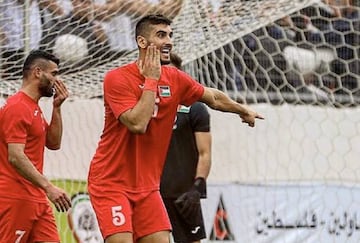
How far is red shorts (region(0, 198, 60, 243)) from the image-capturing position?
5598 mm

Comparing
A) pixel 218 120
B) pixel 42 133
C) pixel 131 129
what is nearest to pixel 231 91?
pixel 218 120

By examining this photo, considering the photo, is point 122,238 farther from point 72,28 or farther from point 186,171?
point 72,28

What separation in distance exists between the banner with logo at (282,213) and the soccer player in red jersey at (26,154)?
199 centimetres

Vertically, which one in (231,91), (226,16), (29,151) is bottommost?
(29,151)

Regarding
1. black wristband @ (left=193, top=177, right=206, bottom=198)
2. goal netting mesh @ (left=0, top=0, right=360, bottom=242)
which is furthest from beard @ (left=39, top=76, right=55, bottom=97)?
goal netting mesh @ (left=0, top=0, right=360, bottom=242)

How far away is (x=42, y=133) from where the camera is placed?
5.72 metres

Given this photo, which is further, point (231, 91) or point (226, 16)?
point (231, 91)

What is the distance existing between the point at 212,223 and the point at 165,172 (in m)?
0.95

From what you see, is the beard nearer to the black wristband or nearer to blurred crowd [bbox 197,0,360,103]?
the black wristband

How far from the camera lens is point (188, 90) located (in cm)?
518

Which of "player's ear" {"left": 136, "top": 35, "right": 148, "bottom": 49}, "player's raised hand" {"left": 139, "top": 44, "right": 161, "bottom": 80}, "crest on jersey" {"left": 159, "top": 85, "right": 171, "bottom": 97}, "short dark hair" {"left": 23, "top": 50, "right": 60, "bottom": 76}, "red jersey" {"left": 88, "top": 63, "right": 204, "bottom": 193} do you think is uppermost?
"short dark hair" {"left": 23, "top": 50, "right": 60, "bottom": 76}

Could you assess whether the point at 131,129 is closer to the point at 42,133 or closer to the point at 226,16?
the point at 42,133

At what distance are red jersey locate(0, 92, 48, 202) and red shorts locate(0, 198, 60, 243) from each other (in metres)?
0.04

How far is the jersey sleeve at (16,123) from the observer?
18.0 feet
